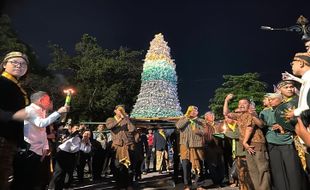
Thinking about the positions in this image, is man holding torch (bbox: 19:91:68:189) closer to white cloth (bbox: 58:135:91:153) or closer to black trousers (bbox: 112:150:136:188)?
white cloth (bbox: 58:135:91:153)

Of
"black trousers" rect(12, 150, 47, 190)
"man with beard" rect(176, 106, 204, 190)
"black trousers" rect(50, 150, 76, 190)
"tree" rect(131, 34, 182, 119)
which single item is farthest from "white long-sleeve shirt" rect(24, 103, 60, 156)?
"tree" rect(131, 34, 182, 119)

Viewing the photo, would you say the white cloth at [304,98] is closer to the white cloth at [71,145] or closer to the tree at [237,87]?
the white cloth at [71,145]

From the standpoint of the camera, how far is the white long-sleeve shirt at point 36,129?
14.6ft

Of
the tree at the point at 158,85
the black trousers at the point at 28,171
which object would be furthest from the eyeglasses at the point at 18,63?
the tree at the point at 158,85

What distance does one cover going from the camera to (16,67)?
360 centimetres

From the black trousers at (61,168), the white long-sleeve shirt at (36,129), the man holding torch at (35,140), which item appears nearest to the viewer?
the man holding torch at (35,140)

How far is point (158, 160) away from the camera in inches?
541

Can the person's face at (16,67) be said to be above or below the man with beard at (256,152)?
above

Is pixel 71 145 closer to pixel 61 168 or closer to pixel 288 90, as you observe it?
pixel 61 168

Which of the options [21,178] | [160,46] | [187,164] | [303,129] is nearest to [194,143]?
[187,164]

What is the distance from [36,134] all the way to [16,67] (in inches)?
53.4

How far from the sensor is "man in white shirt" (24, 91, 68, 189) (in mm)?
4285

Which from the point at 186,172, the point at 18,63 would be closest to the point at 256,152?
the point at 186,172

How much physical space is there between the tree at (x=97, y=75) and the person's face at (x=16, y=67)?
3266cm
